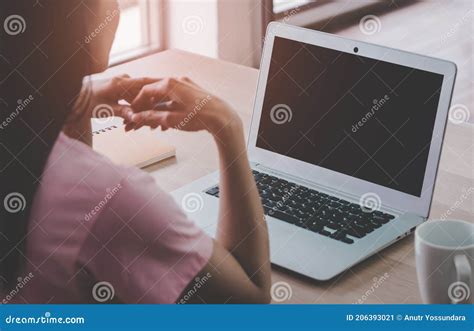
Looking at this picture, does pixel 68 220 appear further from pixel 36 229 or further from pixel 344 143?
pixel 344 143

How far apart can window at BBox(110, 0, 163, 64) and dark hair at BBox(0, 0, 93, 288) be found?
42 cm

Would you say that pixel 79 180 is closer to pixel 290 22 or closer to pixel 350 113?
pixel 350 113

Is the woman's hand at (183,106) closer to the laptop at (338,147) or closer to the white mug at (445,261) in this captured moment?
the laptop at (338,147)

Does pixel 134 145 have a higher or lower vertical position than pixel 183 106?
lower

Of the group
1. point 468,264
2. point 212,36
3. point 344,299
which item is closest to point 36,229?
point 344,299

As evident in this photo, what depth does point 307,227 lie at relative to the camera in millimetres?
998

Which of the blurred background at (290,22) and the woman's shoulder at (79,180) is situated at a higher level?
the woman's shoulder at (79,180)

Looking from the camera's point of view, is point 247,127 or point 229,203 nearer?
point 229,203

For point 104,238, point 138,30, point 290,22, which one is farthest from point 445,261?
point 290,22

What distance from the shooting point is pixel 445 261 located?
851mm

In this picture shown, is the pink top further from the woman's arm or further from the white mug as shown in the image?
the white mug

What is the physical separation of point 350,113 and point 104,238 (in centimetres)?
36

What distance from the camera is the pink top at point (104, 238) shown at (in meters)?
0.90

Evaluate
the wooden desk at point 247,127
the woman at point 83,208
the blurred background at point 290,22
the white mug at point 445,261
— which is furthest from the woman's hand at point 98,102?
the white mug at point 445,261
